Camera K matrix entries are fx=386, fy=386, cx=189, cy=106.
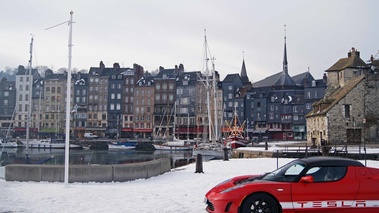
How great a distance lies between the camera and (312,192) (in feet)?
25.4

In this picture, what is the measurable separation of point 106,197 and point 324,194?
641 cm

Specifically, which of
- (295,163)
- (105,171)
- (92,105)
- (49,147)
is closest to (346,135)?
(105,171)

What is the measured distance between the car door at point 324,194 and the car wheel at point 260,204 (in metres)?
0.43

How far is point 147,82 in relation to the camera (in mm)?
101188

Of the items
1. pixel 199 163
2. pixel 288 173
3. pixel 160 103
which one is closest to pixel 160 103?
pixel 160 103

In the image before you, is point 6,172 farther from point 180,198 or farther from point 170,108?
point 170,108

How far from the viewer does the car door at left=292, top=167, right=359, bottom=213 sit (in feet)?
25.3

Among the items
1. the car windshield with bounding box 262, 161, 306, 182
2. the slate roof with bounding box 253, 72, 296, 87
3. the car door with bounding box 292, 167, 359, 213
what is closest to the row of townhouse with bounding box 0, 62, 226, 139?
the slate roof with bounding box 253, 72, 296, 87

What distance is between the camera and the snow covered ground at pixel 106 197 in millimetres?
9820

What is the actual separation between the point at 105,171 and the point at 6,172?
388 cm

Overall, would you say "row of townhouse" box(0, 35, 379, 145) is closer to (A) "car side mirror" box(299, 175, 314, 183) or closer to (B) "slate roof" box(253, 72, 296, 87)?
(B) "slate roof" box(253, 72, 296, 87)

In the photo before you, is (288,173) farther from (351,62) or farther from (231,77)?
(231,77)

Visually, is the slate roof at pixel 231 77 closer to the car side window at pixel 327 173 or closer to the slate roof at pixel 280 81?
the slate roof at pixel 280 81

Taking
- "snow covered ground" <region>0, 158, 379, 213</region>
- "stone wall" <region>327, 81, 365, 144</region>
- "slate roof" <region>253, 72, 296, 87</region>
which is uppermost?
"slate roof" <region>253, 72, 296, 87</region>
